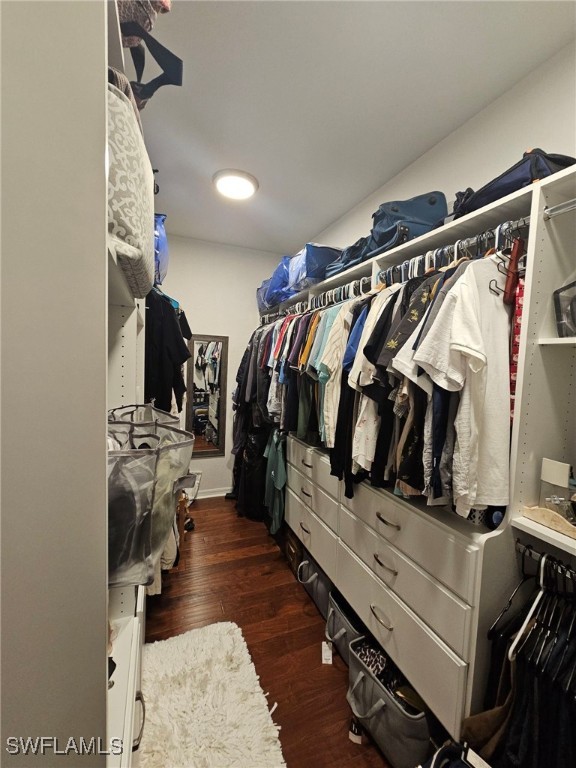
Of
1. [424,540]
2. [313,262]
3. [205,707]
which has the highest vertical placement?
[313,262]

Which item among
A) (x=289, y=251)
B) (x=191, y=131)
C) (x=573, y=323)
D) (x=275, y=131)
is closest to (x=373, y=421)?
(x=573, y=323)

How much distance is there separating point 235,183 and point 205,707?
278 centimetres

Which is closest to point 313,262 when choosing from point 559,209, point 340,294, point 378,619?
point 340,294

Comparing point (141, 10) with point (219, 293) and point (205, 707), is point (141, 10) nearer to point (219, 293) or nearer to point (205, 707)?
point (205, 707)

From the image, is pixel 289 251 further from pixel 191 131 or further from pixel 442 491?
pixel 442 491

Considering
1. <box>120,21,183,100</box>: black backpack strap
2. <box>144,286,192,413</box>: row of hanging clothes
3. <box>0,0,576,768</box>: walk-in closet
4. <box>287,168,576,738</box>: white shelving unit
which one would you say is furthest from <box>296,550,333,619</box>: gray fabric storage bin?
<box>120,21,183,100</box>: black backpack strap

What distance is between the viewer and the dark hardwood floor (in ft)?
3.86

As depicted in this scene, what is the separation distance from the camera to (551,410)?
3.17ft

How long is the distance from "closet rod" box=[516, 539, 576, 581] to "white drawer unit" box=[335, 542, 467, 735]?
39 cm

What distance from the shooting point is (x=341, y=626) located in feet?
4.86

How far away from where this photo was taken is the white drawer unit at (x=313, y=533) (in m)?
1.64

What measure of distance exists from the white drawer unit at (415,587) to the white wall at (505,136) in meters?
1.65

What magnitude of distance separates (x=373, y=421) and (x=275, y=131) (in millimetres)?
1581

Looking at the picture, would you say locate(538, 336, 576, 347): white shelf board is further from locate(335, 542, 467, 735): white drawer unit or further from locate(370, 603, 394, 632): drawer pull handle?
locate(370, 603, 394, 632): drawer pull handle
